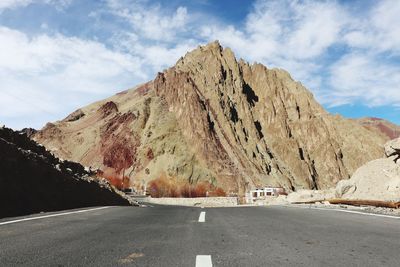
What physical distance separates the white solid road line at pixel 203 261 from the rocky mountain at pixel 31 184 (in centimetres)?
850

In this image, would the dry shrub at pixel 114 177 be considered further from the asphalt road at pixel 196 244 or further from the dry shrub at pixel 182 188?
the asphalt road at pixel 196 244

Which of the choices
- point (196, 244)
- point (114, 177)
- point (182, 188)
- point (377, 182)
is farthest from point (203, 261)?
point (114, 177)

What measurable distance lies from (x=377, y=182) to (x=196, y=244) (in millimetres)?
21484

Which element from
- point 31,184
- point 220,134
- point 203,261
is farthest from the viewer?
point 220,134

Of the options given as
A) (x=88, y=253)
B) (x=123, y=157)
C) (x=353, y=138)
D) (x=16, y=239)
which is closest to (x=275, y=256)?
(x=88, y=253)

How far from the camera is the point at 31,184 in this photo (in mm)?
→ 17266

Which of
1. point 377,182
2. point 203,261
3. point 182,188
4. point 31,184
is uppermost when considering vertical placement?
point 182,188

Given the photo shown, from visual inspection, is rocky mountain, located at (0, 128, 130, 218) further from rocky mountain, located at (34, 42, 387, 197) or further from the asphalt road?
rocky mountain, located at (34, 42, 387, 197)

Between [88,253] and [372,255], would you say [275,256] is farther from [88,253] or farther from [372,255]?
[88,253]

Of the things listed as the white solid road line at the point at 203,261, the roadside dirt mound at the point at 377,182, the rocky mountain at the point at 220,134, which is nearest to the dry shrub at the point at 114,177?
the rocky mountain at the point at 220,134

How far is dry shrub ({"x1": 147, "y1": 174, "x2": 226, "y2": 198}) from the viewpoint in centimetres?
10850

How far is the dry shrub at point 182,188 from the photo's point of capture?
108 metres

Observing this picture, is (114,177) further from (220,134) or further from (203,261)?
(203,261)

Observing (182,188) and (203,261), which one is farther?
(182,188)
